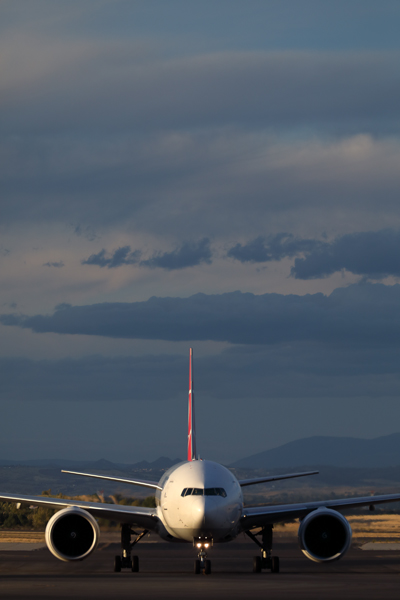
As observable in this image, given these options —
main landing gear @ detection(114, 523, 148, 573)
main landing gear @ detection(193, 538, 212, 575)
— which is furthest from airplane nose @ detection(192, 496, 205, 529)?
main landing gear @ detection(114, 523, 148, 573)

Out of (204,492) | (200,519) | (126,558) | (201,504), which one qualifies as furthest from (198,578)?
(126,558)

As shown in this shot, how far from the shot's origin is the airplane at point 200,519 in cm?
2780

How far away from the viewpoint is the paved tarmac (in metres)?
21.2

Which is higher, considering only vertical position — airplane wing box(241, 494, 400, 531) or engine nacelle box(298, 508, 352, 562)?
airplane wing box(241, 494, 400, 531)

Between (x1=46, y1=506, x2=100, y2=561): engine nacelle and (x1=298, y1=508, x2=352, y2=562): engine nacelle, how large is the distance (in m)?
7.17

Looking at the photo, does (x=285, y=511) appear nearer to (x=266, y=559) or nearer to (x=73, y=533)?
(x=266, y=559)

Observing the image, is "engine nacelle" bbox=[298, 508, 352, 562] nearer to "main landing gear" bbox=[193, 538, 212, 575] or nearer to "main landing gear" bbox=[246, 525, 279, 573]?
"main landing gear" bbox=[246, 525, 279, 573]

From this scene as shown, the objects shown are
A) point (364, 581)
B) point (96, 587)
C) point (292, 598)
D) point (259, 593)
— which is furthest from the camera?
point (364, 581)

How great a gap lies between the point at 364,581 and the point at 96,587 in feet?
25.8

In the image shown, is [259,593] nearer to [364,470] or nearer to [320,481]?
[320,481]

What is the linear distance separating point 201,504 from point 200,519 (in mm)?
472

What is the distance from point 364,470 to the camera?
505ft

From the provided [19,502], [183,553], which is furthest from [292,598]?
[183,553]

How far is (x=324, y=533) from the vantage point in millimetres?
29422
